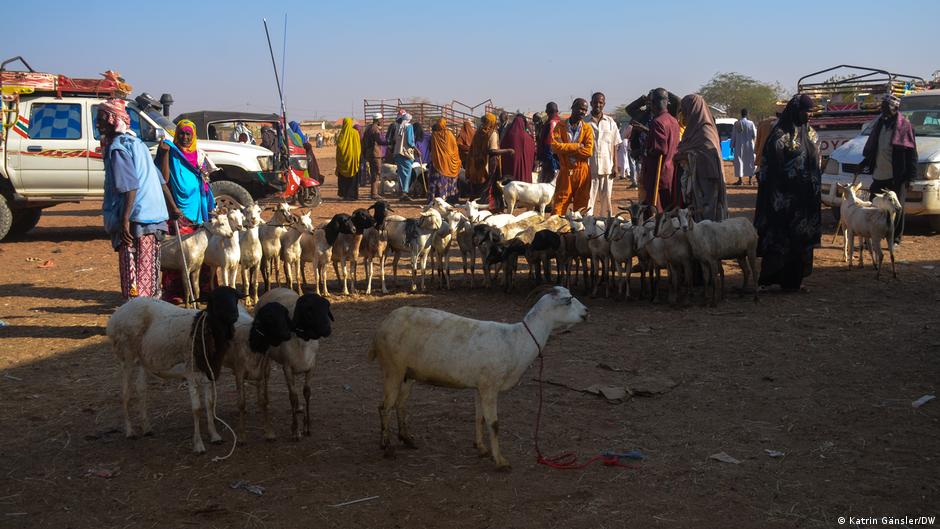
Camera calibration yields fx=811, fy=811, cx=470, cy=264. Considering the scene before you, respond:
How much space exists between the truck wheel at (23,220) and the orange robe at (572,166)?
10.4 m

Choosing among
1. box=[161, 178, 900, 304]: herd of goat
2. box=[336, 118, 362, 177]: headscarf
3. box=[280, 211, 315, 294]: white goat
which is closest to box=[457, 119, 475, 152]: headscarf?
box=[336, 118, 362, 177]: headscarf

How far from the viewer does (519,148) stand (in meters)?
17.4

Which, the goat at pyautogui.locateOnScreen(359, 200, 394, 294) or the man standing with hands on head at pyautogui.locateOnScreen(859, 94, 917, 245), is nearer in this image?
Answer: the goat at pyautogui.locateOnScreen(359, 200, 394, 294)

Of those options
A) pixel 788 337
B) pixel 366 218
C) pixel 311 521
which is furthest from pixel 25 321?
pixel 788 337

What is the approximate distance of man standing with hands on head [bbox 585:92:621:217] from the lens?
44.3ft

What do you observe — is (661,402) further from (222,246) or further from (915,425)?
(222,246)

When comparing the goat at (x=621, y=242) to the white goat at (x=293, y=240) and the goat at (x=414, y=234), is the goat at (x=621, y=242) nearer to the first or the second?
the goat at (x=414, y=234)

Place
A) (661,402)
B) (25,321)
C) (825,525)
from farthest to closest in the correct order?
(25,321) < (661,402) < (825,525)

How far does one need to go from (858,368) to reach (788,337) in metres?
1.09

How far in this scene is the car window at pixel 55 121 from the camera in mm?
14055

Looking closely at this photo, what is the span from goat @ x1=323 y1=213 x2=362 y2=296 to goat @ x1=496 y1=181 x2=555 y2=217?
568cm

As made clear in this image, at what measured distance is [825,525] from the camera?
4.28 meters

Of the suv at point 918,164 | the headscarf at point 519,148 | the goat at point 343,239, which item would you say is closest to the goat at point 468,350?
the goat at point 343,239

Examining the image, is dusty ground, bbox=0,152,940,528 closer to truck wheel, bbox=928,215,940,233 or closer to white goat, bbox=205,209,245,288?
white goat, bbox=205,209,245,288
